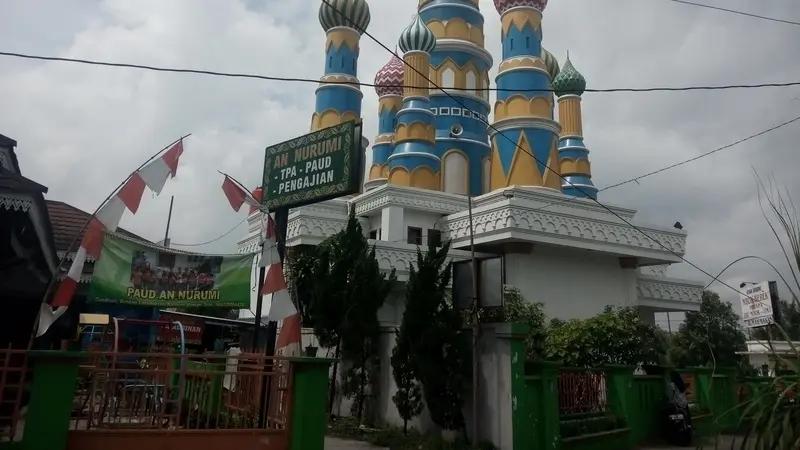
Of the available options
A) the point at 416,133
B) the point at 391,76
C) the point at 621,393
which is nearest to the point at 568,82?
the point at 391,76

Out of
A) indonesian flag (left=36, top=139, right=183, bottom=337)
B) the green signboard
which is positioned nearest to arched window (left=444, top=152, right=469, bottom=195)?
the green signboard

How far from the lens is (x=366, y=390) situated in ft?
35.2

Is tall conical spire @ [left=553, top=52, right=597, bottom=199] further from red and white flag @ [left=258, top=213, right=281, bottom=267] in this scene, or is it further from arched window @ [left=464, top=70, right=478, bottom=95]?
red and white flag @ [left=258, top=213, right=281, bottom=267]

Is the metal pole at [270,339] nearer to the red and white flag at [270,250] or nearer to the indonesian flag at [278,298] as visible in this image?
the red and white flag at [270,250]

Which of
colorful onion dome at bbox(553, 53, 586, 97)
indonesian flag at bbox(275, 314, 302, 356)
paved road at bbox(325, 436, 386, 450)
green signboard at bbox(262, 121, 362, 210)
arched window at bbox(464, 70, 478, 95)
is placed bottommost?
paved road at bbox(325, 436, 386, 450)

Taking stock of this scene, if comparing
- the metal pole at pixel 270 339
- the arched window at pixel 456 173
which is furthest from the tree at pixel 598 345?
the arched window at pixel 456 173

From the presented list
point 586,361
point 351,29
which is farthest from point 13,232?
point 351,29

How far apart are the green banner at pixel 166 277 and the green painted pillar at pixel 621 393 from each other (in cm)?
683

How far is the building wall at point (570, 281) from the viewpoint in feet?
57.4

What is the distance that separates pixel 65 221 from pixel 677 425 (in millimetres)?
12728

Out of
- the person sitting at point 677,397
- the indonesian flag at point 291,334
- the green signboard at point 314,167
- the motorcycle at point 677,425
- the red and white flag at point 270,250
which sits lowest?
the motorcycle at point 677,425

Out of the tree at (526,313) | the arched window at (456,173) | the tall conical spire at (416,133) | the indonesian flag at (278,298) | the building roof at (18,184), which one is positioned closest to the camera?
the building roof at (18,184)

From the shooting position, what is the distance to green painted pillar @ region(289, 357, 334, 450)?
6.17 metres

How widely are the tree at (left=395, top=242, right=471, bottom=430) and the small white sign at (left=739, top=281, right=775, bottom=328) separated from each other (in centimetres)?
639
